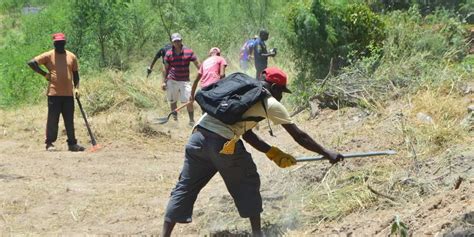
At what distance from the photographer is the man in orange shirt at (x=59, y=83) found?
366 inches

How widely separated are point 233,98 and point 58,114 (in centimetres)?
521

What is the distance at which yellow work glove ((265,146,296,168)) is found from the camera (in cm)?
511

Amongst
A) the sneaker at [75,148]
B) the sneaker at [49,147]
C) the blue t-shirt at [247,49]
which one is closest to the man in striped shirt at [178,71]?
the sneaker at [75,148]

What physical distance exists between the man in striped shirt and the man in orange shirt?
6.55 ft

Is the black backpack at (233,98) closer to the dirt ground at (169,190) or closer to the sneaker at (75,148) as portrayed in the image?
the dirt ground at (169,190)

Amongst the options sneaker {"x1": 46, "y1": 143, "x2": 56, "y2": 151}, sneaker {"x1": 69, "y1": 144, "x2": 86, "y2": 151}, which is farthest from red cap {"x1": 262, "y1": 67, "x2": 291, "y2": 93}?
sneaker {"x1": 46, "y1": 143, "x2": 56, "y2": 151}

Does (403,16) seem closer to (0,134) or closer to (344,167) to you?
(344,167)

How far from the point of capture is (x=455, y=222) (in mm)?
4453

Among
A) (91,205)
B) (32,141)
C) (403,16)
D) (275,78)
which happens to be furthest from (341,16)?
(275,78)

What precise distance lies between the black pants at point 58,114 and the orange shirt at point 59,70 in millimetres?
91

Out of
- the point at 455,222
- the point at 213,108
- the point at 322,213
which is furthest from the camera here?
the point at 322,213

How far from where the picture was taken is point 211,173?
Result: 5.30 metres

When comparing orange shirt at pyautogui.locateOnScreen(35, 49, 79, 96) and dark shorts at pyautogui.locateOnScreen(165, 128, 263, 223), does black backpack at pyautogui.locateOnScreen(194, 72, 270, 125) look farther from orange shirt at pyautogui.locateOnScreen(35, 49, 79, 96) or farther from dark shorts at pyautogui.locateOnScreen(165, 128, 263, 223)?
orange shirt at pyautogui.locateOnScreen(35, 49, 79, 96)

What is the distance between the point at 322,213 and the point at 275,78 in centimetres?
134
